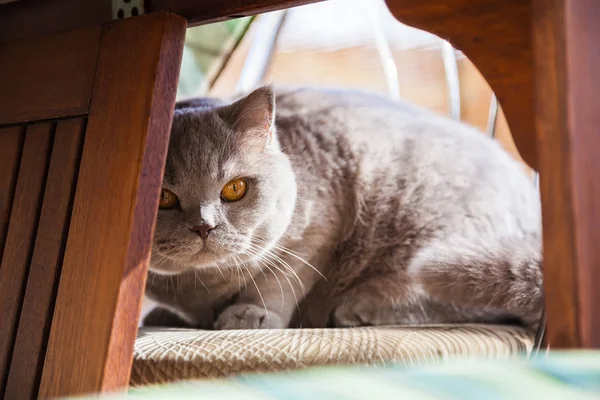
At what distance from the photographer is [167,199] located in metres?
1.21

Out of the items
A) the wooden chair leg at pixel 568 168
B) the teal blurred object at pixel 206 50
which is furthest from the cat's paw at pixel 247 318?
the wooden chair leg at pixel 568 168

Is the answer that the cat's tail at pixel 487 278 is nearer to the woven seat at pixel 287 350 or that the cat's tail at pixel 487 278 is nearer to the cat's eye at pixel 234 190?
the woven seat at pixel 287 350

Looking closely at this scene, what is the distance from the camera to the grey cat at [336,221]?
3.89 ft

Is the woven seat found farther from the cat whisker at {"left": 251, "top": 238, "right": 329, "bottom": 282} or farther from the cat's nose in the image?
the cat whisker at {"left": 251, "top": 238, "right": 329, "bottom": 282}

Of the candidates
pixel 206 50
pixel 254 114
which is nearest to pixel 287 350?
pixel 254 114

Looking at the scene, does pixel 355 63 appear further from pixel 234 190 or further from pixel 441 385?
pixel 441 385

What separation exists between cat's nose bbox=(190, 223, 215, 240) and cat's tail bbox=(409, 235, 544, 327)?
40 centimetres

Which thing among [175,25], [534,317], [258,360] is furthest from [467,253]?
[175,25]

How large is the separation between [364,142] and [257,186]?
1.21 feet

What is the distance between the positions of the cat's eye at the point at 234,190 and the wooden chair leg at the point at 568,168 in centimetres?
71

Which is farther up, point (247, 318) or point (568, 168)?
point (568, 168)

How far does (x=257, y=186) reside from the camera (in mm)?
1272

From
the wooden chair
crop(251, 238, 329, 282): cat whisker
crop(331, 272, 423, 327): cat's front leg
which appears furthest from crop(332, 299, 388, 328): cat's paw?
the wooden chair

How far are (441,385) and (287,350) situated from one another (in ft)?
1.52
